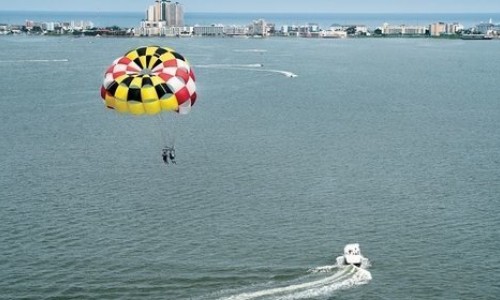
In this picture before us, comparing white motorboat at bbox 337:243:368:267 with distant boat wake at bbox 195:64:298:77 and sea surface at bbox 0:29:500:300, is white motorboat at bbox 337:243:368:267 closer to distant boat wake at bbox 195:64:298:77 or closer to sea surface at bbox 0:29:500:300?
sea surface at bbox 0:29:500:300

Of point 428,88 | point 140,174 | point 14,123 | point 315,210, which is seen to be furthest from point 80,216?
point 428,88

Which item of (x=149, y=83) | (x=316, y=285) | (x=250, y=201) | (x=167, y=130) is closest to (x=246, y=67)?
(x=167, y=130)

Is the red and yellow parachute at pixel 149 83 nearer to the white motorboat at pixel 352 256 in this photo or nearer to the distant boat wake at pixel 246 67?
the white motorboat at pixel 352 256

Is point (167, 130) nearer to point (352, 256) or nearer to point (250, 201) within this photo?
point (250, 201)

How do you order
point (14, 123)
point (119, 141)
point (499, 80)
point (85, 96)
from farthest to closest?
point (499, 80) < point (85, 96) < point (14, 123) < point (119, 141)

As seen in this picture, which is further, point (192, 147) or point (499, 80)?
point (499, 80)

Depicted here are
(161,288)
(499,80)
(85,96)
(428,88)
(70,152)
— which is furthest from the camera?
(499,80)

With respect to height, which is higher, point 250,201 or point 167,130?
point 167,130

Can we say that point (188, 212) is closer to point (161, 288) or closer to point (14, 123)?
point (161, 288)
